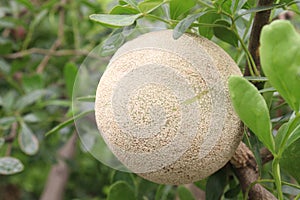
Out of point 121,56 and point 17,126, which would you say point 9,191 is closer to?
point 17,126

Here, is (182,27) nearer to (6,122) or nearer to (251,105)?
(251,105)

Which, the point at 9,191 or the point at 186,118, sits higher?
the point at 186,118

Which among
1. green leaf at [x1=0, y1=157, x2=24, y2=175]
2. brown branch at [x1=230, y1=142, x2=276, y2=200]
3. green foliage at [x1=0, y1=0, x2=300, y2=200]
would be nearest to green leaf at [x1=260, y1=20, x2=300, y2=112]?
green foliage at [x1=0, y1=0, x2=300, y2=200]

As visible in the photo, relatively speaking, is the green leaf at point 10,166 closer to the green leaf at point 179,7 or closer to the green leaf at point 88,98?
the green leaf at point 88,98

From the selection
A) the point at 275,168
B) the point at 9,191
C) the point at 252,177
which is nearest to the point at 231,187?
the point at 252,177

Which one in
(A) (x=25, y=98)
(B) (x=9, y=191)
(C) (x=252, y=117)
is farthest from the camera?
(B) (x=9, y=191)

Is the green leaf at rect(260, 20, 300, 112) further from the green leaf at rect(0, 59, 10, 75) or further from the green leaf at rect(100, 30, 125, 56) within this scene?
the green leaf at rect(0, 59, 10, 75)

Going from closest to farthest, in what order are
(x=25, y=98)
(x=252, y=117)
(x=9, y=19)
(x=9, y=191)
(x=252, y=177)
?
(x=252, y=117)
(x=252, y=177)
(x=25, y=98)
(x=9, y=19)
(x=9, y=191)

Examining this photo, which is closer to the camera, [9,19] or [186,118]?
[186,118]

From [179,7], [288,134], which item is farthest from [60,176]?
[288,134]
